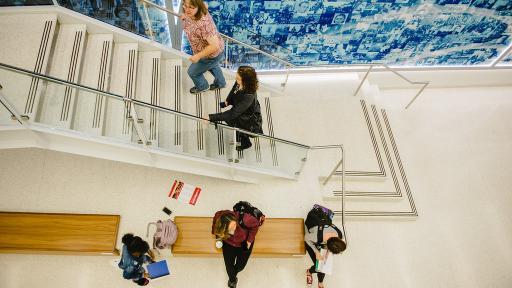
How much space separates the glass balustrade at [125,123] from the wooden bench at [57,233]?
1.51m

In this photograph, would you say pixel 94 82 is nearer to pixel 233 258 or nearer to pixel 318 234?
pixel 233 258

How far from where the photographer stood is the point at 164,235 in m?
4.27

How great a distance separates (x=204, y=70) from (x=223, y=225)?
88.3 inches

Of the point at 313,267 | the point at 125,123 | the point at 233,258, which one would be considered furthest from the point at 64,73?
the point at 313,267

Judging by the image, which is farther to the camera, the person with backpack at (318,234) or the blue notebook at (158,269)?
the blue notebook at (158,269)

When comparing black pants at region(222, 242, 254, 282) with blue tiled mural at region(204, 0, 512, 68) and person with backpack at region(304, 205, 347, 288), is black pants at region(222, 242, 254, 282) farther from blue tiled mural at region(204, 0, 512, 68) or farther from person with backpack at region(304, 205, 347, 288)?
blue tiled mural at region(204, 0, 512, 68)

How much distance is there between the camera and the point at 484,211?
552 cm

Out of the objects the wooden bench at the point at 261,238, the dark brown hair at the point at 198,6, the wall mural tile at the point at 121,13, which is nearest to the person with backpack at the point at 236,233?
the wooden bench at the point at 261,238

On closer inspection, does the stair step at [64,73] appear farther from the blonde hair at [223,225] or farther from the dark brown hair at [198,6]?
the blonde hair at [223,225]

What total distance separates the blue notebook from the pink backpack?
0.30 meters

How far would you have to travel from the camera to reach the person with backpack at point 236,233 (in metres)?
3.94

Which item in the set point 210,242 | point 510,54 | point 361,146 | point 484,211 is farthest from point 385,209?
point 510,54

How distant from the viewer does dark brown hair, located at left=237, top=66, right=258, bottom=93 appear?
3.86 m

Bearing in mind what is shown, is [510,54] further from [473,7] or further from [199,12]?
[199,12]
